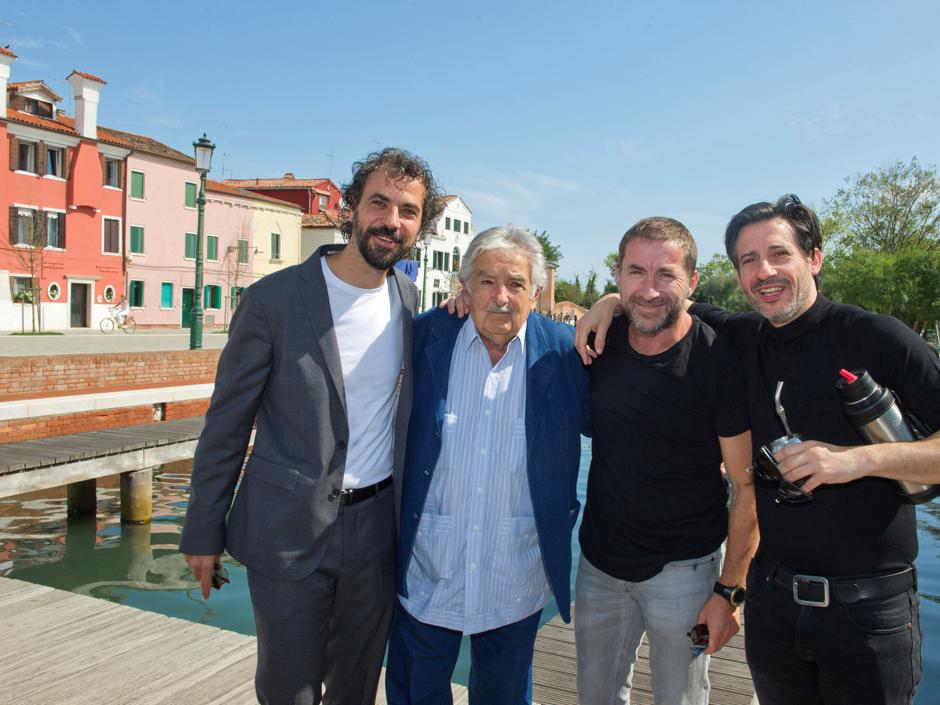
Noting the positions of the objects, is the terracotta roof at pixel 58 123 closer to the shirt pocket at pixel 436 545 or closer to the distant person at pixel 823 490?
the shirt pocket at pixel 436 545

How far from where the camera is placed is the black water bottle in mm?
2088

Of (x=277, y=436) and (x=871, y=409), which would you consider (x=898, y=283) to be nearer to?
(x=871, y=409)

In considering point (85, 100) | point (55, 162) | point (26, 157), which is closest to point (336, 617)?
point (26, 157)

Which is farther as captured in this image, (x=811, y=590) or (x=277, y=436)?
(x=277, y=436)

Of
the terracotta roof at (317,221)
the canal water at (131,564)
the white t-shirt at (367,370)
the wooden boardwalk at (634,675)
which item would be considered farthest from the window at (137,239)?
the white t-shirt at (367,370)

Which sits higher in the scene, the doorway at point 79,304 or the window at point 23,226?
the window at point 23,226


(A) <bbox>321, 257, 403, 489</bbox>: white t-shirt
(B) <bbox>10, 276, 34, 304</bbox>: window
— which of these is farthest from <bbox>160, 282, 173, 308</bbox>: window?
(A) <bbox>321, 257, 403, 489</bbox>: white t-shirt

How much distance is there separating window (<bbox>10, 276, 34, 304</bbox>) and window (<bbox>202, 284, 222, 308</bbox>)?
9315mm

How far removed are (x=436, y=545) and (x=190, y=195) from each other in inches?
1434

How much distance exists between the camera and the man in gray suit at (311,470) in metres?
2.55

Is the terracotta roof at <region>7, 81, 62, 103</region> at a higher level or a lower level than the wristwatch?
higher

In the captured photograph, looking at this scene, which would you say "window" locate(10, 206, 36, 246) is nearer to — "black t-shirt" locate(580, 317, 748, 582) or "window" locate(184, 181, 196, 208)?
"window" locate(184, 181, 196, 208)

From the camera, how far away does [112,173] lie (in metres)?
32.1

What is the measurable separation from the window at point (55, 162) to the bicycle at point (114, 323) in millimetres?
5813
